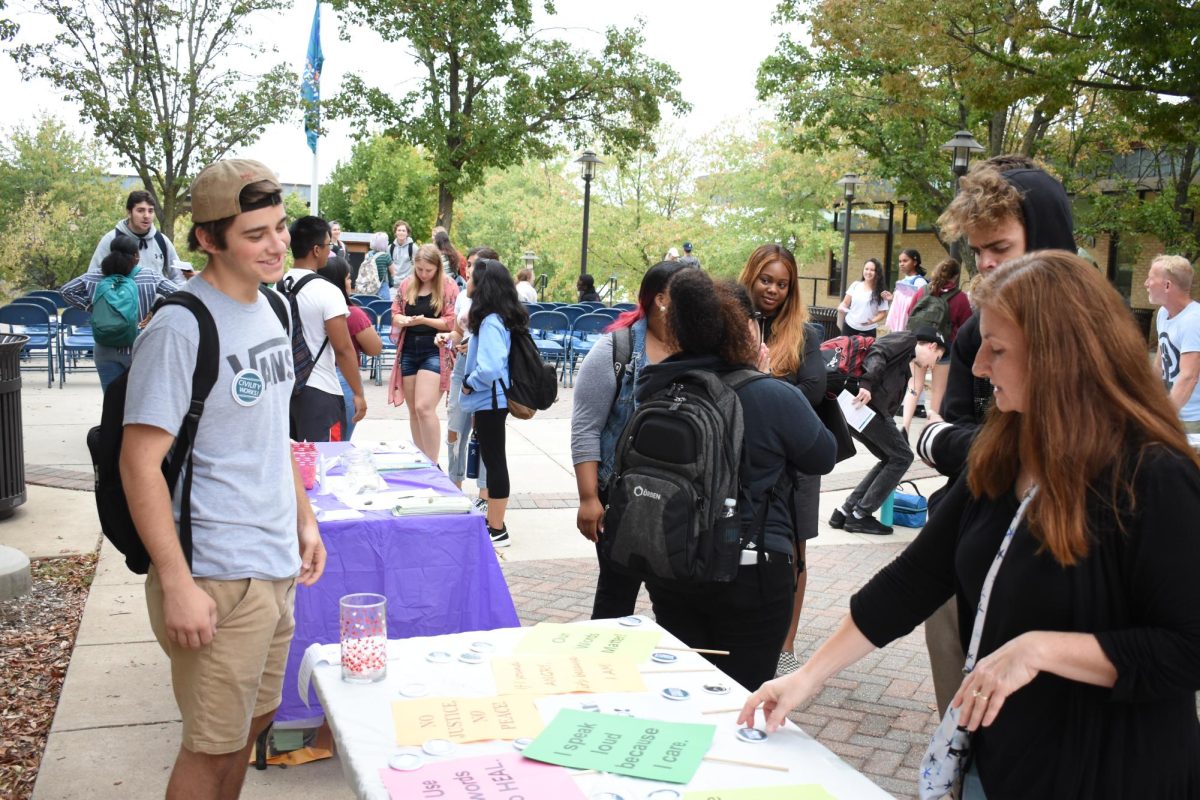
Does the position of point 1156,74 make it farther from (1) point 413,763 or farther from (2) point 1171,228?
(1) point 413,763

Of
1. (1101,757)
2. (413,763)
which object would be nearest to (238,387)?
(413,763)

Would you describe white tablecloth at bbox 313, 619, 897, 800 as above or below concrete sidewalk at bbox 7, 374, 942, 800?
above

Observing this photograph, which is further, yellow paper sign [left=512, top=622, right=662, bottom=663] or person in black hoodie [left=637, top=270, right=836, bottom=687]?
person in black hoodie [left=637, top=270, right=836, bottom=687]

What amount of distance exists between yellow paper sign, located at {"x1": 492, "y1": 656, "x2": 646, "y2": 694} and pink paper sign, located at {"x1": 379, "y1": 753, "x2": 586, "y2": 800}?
348mm

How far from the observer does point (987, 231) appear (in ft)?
9.07

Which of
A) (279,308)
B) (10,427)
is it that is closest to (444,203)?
(10,427)

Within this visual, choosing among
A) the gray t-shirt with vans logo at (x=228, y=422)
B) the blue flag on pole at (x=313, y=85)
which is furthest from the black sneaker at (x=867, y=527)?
the blue flag on pole at (x=313, y=85)

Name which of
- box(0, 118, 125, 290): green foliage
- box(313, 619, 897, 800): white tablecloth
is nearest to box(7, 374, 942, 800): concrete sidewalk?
box(313, 619, 897, 800): white tablecloth

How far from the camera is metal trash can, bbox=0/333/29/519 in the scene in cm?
650

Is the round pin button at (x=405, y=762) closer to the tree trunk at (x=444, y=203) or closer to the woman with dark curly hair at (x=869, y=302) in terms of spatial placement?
the woman with dark curly hair at (x=869, y=302)

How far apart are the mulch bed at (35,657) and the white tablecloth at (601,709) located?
208cm

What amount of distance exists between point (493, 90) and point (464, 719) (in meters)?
24.5

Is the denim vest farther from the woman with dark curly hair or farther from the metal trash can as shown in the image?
the woman with dark curly hair

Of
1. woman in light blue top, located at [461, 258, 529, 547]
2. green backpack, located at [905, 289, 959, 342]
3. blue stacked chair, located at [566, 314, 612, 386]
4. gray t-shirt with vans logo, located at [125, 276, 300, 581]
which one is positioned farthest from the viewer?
blue stacked chair, located at [566, 314, 612, 386]
